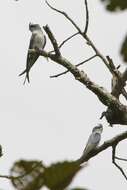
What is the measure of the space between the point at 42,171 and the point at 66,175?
0.05 meters

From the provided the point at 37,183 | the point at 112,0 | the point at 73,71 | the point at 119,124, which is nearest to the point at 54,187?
the point at 37,183

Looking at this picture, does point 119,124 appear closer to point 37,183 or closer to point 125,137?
point 125,137

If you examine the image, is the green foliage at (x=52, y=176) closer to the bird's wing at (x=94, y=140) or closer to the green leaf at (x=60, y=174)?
the green leaf at (x=60, y=174)

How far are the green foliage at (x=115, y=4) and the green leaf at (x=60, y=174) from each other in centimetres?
21

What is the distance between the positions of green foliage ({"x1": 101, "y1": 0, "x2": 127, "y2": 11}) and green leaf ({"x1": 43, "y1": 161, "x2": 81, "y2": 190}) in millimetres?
211

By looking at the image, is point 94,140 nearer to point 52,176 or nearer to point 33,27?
point 33,27

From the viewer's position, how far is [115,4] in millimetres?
755

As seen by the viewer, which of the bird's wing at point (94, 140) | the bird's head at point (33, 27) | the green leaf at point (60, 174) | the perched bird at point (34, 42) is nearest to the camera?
the green leaf at point (60, 174)

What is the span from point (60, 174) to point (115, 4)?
23 centimetres

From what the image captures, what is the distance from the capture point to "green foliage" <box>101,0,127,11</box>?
754 mm

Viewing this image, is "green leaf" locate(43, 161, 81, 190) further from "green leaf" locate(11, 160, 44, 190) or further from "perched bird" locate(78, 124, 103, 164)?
"perched bird" locate(78, 124, 103, 164)

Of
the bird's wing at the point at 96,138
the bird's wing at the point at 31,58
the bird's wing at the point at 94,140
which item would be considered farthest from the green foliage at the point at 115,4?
the bird's wing at the point at 96,138

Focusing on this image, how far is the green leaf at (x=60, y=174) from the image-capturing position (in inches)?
26.9

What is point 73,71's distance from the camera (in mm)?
5465
